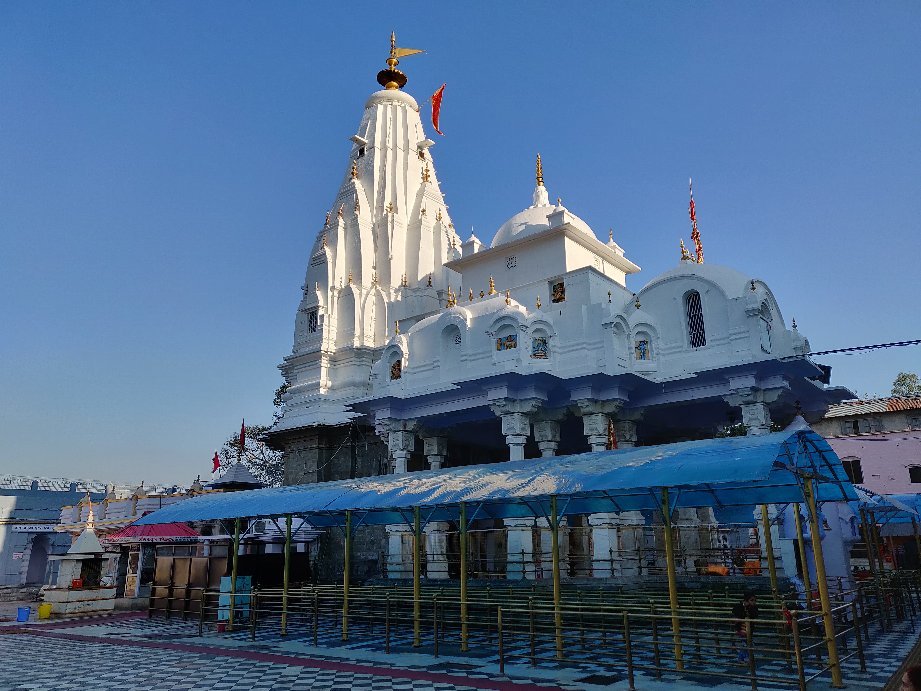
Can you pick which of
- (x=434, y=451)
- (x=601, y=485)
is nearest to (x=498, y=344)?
(x=434, y=451)

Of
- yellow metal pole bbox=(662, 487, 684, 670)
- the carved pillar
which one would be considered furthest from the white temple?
yellow metal pole bbox=(662, 487, 684, 670)

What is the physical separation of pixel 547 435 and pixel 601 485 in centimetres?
1138

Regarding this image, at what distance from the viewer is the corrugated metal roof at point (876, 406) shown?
35.5 meters

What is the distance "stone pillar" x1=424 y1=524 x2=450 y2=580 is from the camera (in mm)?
23344

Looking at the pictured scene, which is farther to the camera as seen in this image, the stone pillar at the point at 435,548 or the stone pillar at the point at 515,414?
the stone pillar at the point at 435,548

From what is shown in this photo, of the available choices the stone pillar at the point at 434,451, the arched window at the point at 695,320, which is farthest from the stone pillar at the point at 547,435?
the arched window at the point at 695,320

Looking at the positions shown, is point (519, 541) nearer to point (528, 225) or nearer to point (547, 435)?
point (547, 435)

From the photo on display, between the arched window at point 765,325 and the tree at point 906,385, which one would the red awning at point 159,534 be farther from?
the tree at point 906,385

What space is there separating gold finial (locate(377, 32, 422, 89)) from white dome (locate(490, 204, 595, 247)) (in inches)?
545

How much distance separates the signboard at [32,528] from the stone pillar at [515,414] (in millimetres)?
37733

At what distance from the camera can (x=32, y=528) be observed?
151 feet

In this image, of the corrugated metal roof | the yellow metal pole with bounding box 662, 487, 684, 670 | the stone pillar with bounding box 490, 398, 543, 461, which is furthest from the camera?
the corrugated metal roof

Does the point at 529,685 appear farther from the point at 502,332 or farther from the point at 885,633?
the point at 502,332

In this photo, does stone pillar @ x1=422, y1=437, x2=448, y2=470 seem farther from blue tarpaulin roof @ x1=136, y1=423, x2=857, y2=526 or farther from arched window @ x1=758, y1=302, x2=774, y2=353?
arched window @ x1=758, y1=302, x2=774, y2=353
